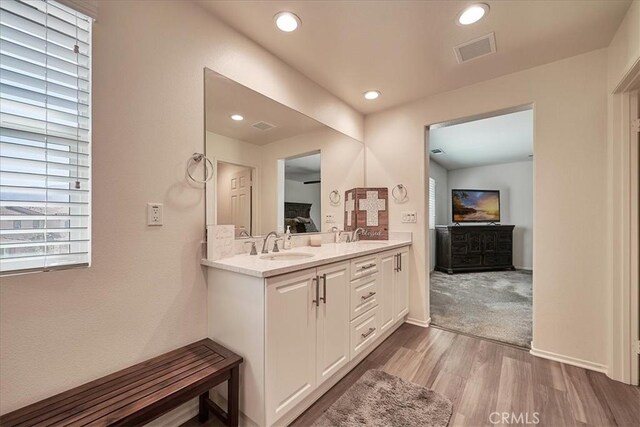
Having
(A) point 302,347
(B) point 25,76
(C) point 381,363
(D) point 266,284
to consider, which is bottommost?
(C) point 381,363

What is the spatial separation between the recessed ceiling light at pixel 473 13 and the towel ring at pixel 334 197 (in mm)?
1651

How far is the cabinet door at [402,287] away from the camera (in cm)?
255

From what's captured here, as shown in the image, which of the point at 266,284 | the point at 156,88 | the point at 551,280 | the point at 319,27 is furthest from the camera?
the point at 551,280

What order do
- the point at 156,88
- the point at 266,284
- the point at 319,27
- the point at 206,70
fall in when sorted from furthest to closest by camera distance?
the point at 319,27
the point at 206,70
the point at 156,88
the point at 266,284

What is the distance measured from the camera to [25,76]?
1.08 m

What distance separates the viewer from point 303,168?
2.42 metres

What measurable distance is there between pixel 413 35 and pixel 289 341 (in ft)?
6.95

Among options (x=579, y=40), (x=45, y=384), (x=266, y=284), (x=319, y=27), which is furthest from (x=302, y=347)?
(x=579, y=40)

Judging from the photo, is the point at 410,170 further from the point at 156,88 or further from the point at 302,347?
the point at 156,88

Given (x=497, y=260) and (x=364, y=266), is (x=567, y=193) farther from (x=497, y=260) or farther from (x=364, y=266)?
(x=497, y=260)

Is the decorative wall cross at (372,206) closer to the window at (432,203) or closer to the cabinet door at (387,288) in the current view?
the cabinet door at (387,288)

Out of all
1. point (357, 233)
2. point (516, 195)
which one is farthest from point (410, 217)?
point (516, 195)

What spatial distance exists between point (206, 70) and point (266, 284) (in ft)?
4.39

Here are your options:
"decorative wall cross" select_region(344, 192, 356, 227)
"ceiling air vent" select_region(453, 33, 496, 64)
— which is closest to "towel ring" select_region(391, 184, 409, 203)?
"decorative wall cross" select_region(344, 192, 356, 227)
